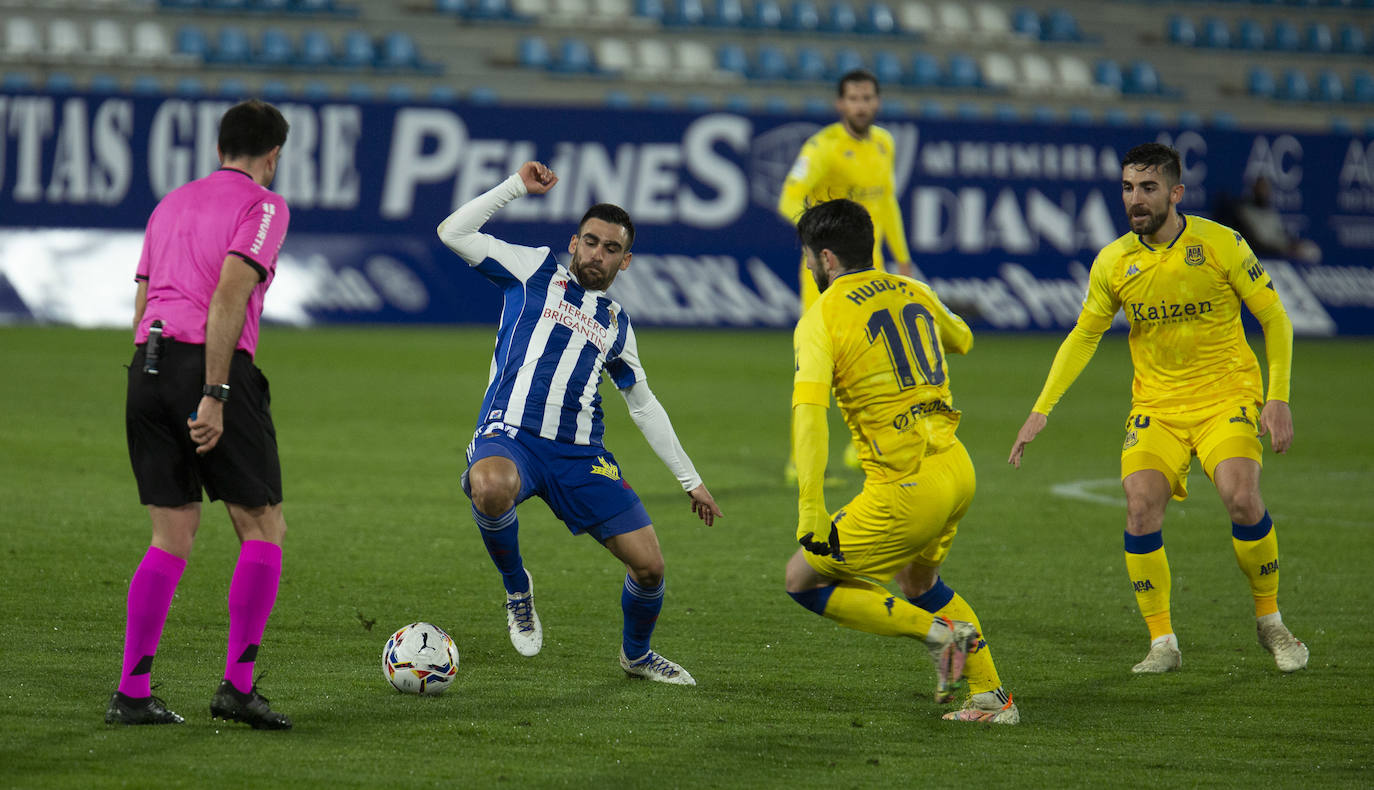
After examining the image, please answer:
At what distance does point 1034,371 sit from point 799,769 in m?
13.2

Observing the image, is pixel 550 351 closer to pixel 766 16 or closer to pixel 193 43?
pixel 193 43

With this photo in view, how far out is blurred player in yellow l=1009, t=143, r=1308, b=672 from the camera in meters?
5.73

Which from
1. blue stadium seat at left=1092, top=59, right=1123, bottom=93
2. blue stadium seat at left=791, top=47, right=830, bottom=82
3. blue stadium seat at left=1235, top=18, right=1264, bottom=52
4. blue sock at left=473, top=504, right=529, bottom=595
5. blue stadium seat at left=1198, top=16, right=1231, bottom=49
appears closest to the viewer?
blue sock at left=473, top=504, right=529, bottom=595

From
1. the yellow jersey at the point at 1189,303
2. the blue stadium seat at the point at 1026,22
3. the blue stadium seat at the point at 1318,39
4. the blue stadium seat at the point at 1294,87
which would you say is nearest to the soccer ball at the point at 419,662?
the yellow jersey at the point at 1189,303

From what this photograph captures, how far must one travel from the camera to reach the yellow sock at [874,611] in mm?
4602

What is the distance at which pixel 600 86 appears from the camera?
23578mm

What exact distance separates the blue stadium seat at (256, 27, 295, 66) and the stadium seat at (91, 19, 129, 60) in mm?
1897

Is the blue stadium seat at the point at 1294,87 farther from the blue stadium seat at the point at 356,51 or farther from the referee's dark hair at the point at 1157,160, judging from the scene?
the referee's dark hair at the point at 1157,160

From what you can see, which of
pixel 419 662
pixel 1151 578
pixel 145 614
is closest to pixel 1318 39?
pixel 1151 578

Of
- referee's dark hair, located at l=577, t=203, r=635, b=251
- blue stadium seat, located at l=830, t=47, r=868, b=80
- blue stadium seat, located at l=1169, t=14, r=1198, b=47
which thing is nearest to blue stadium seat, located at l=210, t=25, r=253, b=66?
blue stadium seat, located at l=830, t=47, r=868, b=80

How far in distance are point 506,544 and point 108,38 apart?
19255mm

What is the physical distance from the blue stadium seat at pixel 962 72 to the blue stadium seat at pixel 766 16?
2966 millimetres

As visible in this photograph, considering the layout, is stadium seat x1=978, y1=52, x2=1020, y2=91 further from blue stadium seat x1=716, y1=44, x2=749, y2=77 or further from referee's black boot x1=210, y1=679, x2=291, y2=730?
referee's black boot x1=210, y1=679, x2=291, y2=730

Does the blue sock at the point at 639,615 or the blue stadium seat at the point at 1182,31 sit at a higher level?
the blue stadium seat at the point at 1182,31
